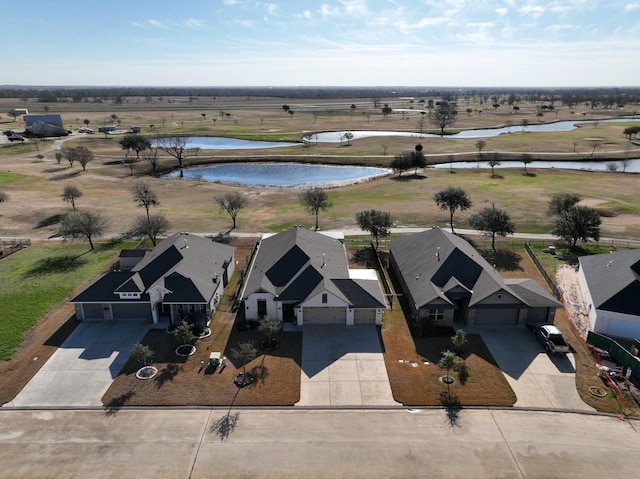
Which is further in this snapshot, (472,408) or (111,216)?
(111,216)

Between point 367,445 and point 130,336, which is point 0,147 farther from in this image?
point 367,445

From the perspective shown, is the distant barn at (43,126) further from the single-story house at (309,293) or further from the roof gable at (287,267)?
the roof gable at (287,267)

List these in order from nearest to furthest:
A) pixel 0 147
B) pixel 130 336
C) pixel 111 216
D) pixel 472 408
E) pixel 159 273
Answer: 1. pixel 472 408
2. pixel 130 336
3. pixel 159 273
4. pixel 111 216
5. pixel 0 147

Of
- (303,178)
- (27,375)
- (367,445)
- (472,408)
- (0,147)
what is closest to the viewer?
(367,445)

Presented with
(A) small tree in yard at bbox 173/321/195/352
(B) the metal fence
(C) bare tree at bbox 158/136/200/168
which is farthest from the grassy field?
(C) bare tree at bbox 158/136/200/168

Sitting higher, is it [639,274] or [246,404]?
[639,274]

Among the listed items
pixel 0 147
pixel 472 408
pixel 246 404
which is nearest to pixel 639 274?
pixel 472 408

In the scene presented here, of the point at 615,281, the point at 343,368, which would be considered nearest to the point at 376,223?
the point at 343,368
